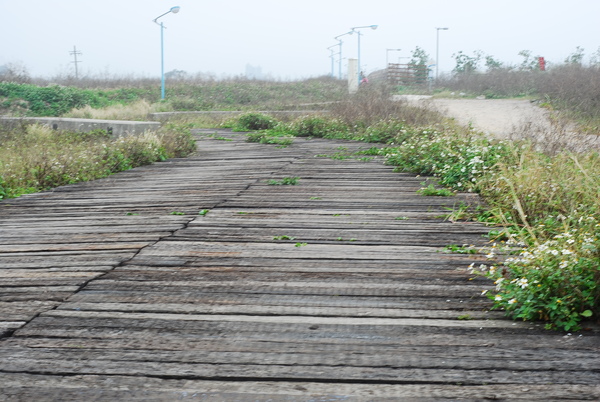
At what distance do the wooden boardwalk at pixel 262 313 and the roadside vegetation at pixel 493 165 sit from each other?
0.70ft

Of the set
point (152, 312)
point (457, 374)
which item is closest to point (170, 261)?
→ point (152, 312)

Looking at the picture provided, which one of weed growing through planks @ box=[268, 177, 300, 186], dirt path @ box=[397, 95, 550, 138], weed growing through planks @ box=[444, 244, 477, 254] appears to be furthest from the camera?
dirt path @ box=[397, 95, 550, 138]

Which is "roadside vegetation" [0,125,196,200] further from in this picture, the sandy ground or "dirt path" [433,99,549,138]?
"dirt path" [433,99,549,138]

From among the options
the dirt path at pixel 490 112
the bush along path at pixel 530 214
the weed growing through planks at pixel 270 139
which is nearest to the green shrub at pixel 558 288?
the bush along path at pixel 530 214

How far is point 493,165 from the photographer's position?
703cm

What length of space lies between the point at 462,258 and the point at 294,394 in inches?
92.0

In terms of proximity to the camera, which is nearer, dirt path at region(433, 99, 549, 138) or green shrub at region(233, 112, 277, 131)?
dirt path at region(433, 99, 549, 138)

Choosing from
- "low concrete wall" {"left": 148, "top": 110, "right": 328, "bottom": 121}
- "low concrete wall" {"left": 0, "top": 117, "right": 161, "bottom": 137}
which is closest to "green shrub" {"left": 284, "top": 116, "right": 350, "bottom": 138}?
"low concrete wall" {"left": 0, "top": 117, "right": 161, "bottom": 137}

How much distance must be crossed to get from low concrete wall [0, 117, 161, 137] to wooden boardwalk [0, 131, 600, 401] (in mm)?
8316

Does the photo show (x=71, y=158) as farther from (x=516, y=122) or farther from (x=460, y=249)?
(x=516, y=122)

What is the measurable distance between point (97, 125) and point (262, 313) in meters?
13.5

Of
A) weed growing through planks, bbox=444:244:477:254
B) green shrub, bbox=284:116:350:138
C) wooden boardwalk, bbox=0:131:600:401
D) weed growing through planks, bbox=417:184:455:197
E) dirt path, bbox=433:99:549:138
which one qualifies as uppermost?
dirt path, bbox=433:99:549:138

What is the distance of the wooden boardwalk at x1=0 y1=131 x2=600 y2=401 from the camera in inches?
101

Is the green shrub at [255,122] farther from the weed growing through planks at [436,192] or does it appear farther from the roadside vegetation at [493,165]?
the weed growing through planks at [436,192]
